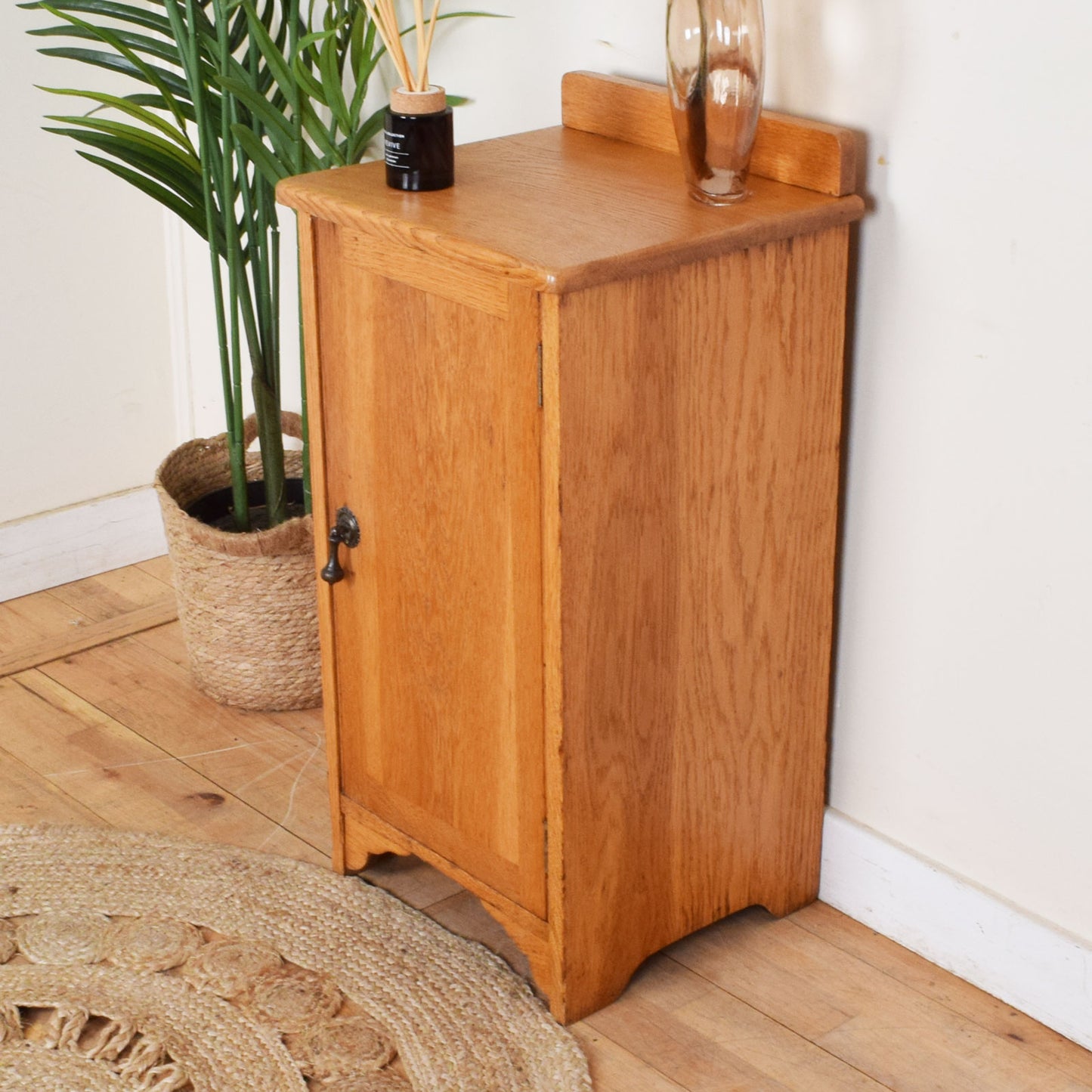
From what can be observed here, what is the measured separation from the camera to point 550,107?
210 cm

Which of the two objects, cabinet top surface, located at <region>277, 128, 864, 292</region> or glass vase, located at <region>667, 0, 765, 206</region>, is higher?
glass vase, located at <region>667, 0, 765, 206</region>

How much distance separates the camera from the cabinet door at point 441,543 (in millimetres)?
1647

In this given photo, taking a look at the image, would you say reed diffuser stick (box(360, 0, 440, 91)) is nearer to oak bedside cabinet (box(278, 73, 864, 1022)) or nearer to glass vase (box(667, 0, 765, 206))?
oak bedside cabinet (box(278, 73, 864, 1022))

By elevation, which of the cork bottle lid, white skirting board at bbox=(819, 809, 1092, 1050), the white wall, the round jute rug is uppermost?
the cork bottle lid

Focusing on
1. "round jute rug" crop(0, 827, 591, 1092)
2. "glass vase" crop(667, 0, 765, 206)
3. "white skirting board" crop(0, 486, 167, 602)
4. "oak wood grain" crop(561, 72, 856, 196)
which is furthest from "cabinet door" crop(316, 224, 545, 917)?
"white skirting board" crop(0, 486, 167, 602)

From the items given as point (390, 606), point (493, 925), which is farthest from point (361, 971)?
point (390, 606)

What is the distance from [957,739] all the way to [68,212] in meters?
1.81

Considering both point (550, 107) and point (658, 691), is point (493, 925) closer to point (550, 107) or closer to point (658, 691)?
point (658, 691)

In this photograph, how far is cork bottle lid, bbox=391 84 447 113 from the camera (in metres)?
1.71

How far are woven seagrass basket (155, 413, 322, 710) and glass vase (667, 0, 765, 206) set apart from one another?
0.96 m

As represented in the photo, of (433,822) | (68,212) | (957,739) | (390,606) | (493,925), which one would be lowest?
(493,925)

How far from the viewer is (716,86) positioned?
5.37 ft

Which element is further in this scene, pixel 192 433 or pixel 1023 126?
pixel 192 433

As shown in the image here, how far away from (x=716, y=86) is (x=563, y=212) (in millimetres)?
205
